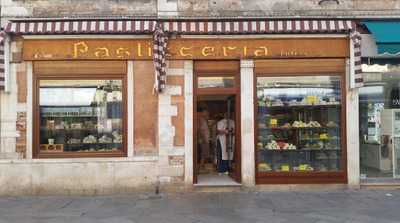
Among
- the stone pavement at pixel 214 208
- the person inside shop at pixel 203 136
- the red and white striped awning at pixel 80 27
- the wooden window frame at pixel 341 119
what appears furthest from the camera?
the person inside shop at pixel 203 136

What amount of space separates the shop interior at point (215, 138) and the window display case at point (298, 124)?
37.6 inches

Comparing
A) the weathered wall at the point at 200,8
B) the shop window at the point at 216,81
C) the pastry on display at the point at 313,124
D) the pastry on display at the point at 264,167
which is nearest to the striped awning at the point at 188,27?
the weathered wall at the point at 200,8

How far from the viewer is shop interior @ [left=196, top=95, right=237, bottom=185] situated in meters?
12.6

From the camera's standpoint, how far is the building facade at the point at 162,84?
10922 mm

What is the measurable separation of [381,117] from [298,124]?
1.91 m

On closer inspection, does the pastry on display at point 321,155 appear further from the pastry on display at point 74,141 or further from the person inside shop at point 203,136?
the pastry on display at point 74,141

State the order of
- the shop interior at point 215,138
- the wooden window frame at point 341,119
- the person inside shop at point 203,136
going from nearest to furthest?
the wooden window frame at point 341,119, the shop interior at point 215,138, the person inside shop at point 203,136

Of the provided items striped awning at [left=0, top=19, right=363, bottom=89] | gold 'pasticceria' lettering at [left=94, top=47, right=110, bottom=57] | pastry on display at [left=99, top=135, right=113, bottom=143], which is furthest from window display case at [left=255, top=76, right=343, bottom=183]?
gold 'pasticceria' lettering at [left=94, top=47, right=110, bottom=57]

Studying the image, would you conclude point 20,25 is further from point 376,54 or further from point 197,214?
point 376,54

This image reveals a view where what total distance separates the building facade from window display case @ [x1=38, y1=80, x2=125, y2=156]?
2 centimetres

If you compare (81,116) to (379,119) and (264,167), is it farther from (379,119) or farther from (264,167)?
(379,119)

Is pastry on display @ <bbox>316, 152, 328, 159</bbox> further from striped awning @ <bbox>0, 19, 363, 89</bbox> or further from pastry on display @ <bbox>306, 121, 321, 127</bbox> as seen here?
striped awning @ <bbox>0, 19, 363, 89</bbox>

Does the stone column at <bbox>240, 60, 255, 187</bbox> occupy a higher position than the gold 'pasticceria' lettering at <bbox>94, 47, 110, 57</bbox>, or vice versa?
the gold 'pasticceria' lettering at <bbox>94, 47, 110, 57</bbox>

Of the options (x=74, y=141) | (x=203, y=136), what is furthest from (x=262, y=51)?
(x=74, y=141)
